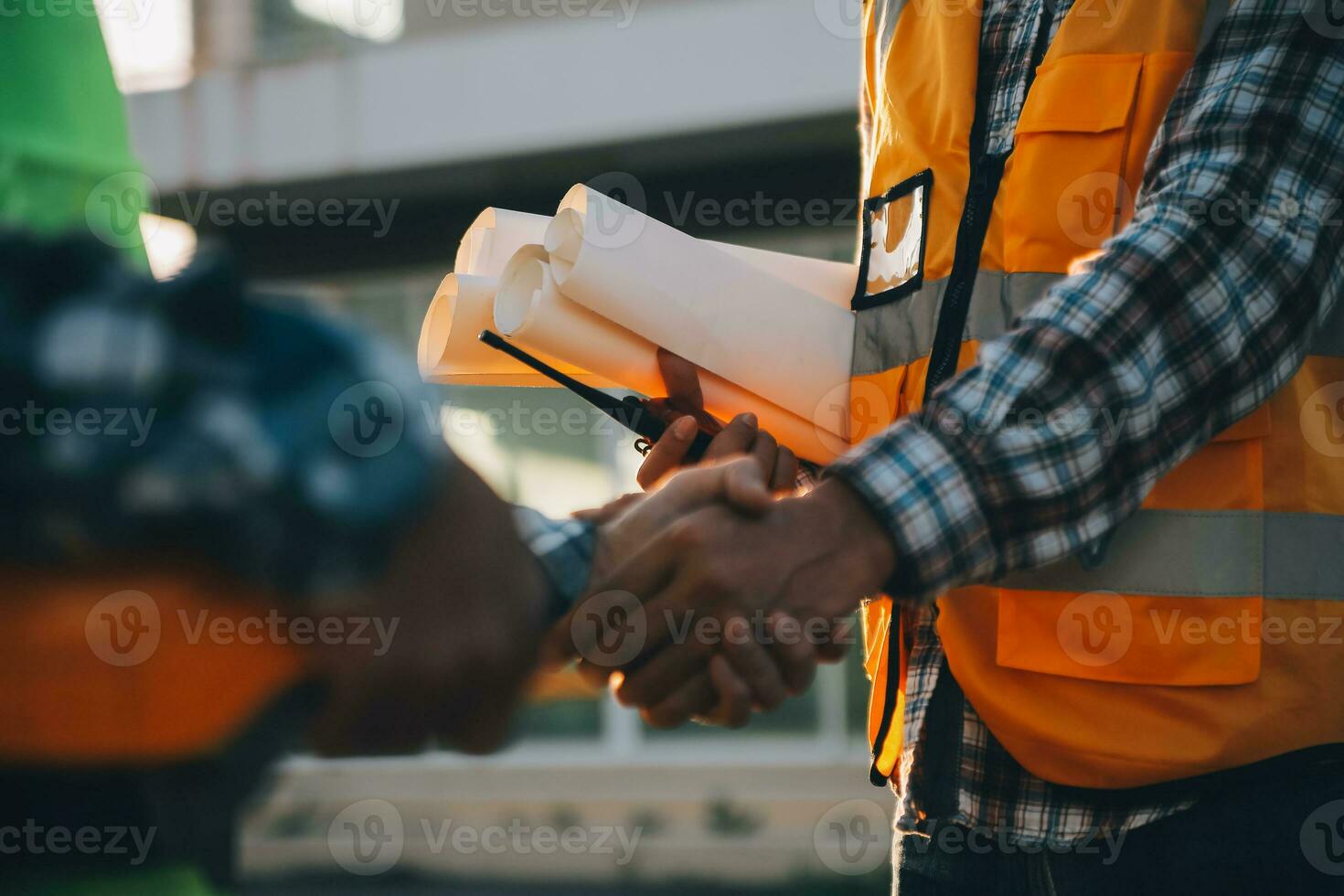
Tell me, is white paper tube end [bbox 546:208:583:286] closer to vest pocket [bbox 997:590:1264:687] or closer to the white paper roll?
the white paper roll

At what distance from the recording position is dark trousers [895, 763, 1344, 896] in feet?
3.75

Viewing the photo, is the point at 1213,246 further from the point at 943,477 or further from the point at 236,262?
the point at 236,262

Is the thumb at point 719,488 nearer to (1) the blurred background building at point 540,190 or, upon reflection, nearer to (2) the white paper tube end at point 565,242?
(2) the white paper tube end at point 565,242

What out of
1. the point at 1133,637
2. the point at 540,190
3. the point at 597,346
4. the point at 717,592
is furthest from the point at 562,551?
the point at 540,190

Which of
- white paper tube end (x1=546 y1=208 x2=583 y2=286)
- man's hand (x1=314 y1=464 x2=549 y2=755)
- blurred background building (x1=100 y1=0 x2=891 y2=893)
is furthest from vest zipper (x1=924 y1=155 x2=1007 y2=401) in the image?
blurred background building (x1=100 y1=0 x2=891 y2=893)

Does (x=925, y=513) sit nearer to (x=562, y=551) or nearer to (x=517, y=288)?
(x=562, y=551)

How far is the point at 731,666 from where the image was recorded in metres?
1.24

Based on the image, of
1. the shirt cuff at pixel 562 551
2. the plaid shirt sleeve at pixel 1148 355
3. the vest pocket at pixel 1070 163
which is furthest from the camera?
the vest pocket at pixel 1070 163

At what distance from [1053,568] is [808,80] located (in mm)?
4707

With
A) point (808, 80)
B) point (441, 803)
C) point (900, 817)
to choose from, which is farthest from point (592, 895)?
point (900, 817)

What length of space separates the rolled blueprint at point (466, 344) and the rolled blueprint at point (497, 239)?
0.24 ft

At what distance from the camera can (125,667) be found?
1.98 feet

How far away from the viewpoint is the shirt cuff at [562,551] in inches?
39.8

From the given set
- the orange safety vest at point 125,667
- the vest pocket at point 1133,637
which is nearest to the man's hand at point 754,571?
the vest pocket at point 1133,637
